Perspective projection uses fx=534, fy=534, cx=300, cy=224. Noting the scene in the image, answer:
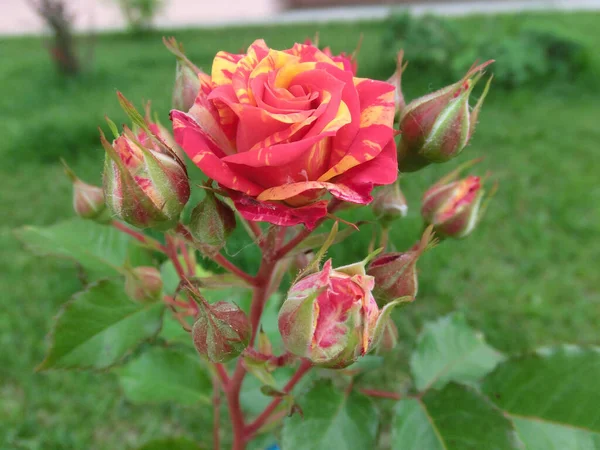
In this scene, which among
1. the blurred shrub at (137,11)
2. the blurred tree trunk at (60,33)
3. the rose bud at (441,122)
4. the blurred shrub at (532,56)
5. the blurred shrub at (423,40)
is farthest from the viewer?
the blurred shrub at (137,11)

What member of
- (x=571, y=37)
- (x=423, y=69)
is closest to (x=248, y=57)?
(x=423, y=69)

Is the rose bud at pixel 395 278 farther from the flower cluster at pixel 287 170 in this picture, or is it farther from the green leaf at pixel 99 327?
the green leaf at pixel 99 327

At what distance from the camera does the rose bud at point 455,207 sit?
1.79 feet

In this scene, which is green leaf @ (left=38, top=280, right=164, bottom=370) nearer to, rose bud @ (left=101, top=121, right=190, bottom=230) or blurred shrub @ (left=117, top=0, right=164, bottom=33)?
rose bud @ (left=101, top=121, right=190, bottom=230)

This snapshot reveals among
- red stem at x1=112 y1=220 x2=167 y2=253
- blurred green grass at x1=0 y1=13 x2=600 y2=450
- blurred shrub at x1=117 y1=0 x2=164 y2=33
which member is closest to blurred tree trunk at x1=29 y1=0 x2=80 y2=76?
blurred green grass at x1=0 y1=13 x2=600 y2=450

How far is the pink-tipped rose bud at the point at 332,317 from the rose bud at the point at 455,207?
0.20 metres

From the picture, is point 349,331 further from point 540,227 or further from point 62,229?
point 540,227

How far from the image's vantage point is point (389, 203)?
0.53 metres

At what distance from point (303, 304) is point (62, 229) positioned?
464mm

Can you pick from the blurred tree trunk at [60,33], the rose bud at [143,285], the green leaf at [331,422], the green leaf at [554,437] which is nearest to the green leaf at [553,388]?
the green leaf at [554,437]

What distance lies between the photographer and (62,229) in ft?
2.32

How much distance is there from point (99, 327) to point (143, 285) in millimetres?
63

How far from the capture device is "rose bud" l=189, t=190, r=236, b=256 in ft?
1.36

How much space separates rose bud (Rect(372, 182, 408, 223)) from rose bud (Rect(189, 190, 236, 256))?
0.17m
